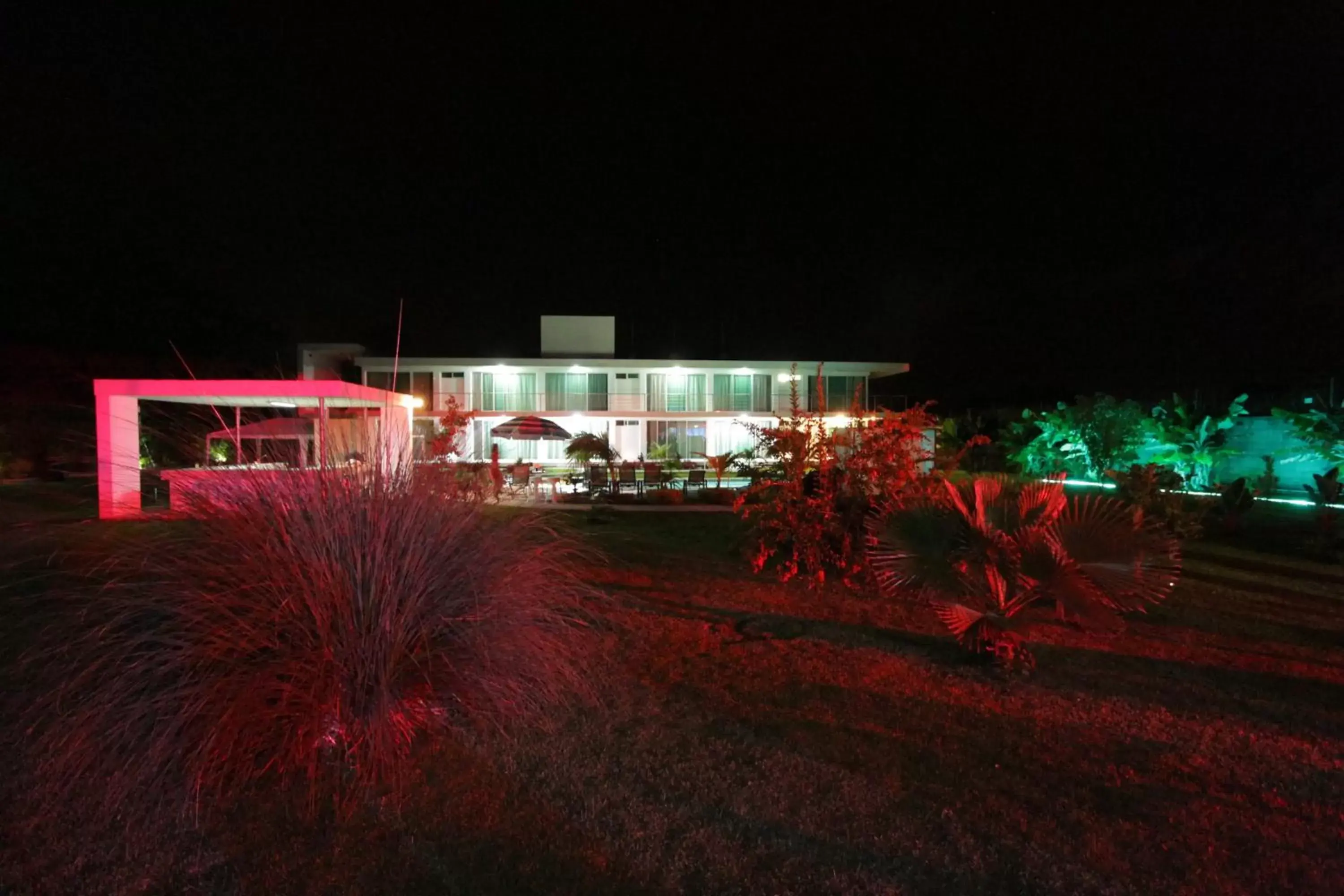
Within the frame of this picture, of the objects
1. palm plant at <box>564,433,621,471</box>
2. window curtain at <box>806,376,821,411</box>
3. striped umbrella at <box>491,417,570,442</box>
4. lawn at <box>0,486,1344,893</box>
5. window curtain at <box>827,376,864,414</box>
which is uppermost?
window curtain at <box>827,376,864,414</box>

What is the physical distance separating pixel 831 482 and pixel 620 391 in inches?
825

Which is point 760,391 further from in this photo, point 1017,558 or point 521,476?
point 1017,558

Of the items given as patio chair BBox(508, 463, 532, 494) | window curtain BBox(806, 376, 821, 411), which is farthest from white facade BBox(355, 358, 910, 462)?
patio chair BBox(508, 463, 532, 494)

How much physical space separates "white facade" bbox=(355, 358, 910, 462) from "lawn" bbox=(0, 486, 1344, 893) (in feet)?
72.5

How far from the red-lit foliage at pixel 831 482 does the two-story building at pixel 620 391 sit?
18731mm

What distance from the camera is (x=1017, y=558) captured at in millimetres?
4699

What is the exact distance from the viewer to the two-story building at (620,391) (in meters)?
27.0

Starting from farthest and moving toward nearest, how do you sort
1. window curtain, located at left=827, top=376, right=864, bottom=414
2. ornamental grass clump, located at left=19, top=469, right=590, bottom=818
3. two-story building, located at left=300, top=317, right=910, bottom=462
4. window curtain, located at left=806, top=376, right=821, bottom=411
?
window curtain, located at left=827, top=376, right=864, bottom=414 < two-story building, located at left=300, top=317, right=910, bottom=462 < window curtain, located at left=806, top=376, right=821, bottom=411 < ornamental grass clump, located at left=19, top=469, right=590, bottom=818

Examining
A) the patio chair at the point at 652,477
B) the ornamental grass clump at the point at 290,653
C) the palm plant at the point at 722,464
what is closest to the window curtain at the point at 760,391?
the palm plant at the point at 722,464

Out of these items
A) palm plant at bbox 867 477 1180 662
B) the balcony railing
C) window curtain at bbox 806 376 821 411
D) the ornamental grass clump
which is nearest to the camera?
the ornamental grass clump

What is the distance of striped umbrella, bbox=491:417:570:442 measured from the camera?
17812 millimetres

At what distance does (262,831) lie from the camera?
2895 millimetres

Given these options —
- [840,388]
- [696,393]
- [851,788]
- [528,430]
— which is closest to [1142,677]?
[851,788]

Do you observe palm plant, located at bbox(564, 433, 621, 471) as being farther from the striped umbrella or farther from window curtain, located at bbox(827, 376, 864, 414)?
window curtain, located at bbox(827, 376, 864, 414)
